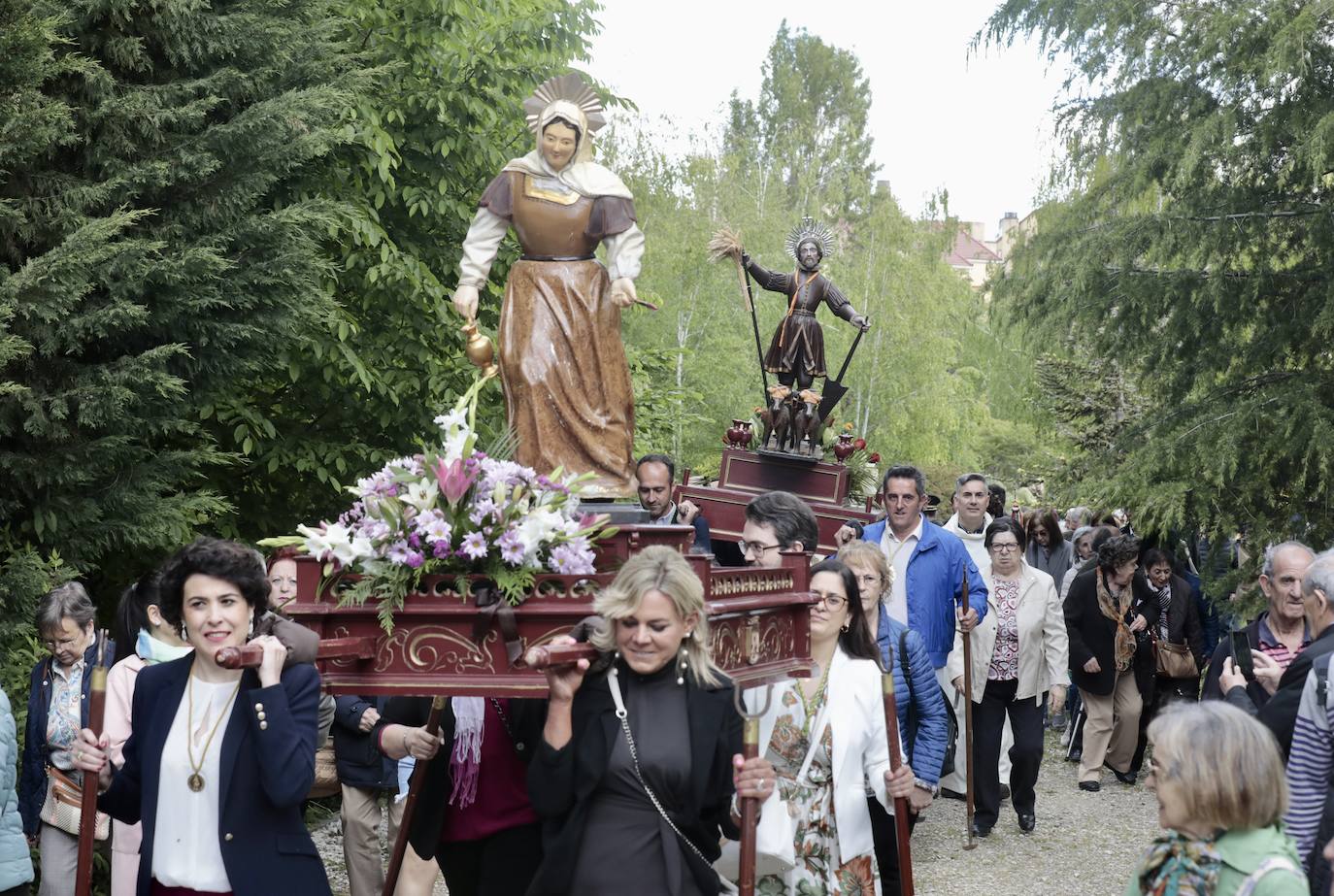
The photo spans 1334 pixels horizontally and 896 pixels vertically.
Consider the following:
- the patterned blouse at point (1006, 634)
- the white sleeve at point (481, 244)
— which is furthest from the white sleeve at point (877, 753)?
the patterned blouse at point (1006, 634)

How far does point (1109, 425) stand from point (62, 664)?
18.4 metres

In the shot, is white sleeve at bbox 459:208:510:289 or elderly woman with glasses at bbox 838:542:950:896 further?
white sleeve at bbox 459:208:510:289

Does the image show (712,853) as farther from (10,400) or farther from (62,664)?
(10,400)

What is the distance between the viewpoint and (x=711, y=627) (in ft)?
16.1

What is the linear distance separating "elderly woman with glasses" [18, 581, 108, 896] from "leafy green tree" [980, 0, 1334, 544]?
7.13 meters

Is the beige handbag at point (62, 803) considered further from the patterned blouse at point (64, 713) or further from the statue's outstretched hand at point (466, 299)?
the statue's outstretched hand at point (466, 299)

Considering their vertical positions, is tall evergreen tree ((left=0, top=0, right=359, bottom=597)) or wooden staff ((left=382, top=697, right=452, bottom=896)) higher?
tall evergreen tree ((left=0, top=0, right=359, bottom=597))

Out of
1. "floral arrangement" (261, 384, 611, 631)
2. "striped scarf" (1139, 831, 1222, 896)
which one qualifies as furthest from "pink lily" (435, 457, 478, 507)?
"striped scarf" (1139, 831, 1222, 896)

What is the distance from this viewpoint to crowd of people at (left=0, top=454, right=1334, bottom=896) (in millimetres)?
4355

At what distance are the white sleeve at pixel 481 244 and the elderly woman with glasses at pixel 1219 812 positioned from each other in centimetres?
446

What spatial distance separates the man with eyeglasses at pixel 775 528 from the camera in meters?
6.26

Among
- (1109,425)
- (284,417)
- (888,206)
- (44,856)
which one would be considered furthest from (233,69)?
(888,206)

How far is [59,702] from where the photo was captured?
7020 mm

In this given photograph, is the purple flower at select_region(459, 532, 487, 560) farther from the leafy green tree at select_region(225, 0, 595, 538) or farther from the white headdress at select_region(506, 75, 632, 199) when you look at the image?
the leafy green tree at select_region(225, 0, 595, 538)
